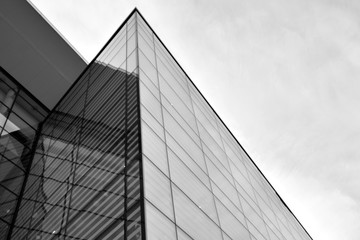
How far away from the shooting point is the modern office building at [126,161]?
314 inches

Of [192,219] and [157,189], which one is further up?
[157,189]

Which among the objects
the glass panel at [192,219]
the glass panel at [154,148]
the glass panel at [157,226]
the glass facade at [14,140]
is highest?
the glass facade at [14,140]

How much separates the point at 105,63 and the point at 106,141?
601 cm

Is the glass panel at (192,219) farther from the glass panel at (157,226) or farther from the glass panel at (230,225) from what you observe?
the glass panel at (230,225)

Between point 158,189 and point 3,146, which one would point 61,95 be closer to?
point 3,146

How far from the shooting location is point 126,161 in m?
8.47

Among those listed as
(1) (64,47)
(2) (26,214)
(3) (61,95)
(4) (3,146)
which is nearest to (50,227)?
(2) (26,214)

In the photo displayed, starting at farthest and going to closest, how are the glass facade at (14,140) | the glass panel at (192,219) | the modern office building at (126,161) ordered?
the glass facade at (14,140)
the glass panel at (192,219)
the modern office building at (126,161)

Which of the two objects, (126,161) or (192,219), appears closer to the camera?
(126,161)

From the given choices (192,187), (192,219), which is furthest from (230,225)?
(192,219)

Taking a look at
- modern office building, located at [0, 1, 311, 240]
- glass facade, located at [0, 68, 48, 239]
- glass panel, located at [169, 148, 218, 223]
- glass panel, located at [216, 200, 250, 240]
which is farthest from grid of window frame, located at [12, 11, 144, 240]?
glass panel, located at [216, 200, 250, 240]

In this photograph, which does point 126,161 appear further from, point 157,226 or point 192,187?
point 192,187

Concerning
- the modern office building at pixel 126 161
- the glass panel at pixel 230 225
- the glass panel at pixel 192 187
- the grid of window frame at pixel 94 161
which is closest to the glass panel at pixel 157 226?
the modern office building at pixel 126 161

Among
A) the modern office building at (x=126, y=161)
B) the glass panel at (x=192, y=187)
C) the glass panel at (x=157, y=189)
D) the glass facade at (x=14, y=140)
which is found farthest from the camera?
the glass facade at (x=14, y=140)
